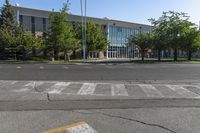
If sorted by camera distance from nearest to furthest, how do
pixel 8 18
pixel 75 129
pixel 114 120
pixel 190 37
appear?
pixel 75 129, pixel 114 120, pixel 190 37, pixel 8 18

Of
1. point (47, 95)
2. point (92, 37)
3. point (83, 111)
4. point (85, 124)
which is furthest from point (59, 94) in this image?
point (92, 37)

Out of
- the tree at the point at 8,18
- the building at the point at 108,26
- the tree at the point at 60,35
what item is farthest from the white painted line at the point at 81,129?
the building at the point at 108,26

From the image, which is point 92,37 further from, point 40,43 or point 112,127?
point 112,127

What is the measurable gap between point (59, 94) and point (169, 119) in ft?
16.2

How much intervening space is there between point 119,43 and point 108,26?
29.1 ft

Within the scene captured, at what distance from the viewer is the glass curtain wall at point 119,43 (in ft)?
298

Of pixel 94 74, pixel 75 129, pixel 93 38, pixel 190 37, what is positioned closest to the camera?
pixel 75 129

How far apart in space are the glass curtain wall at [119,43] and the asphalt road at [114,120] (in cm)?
8125

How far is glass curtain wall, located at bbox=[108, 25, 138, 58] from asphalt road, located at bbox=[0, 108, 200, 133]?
81254 mm

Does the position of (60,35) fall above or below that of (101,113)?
above

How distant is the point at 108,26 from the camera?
288ft

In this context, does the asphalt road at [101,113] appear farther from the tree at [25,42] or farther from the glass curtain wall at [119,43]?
the glass curtain wall at [119,43]

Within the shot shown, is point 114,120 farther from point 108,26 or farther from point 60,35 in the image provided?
point 108,26

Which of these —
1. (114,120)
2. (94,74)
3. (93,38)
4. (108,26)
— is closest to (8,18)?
(93,38)
